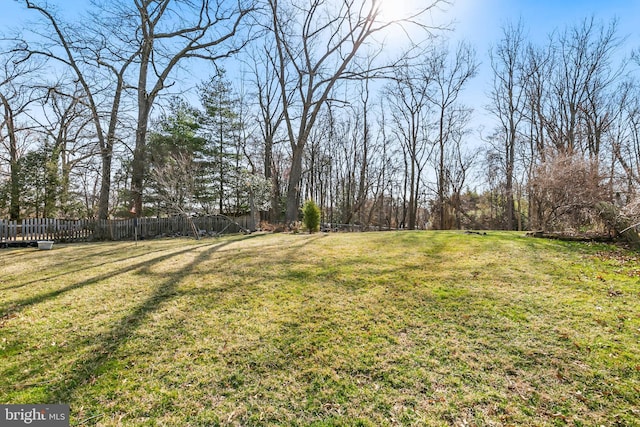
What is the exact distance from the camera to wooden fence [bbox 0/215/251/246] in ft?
32.6

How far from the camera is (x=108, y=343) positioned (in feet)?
9.91

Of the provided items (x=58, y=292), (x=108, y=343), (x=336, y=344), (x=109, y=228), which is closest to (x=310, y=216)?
(x=58, y=292)

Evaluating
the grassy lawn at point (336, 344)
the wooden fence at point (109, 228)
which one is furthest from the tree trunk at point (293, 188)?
the grassy lawn at point (336, 344)

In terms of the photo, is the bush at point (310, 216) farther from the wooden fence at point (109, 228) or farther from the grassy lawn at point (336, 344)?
the grassy lawn at point (336, 344)

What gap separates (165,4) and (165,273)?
47.7 feet

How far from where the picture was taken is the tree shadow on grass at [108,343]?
2.37m

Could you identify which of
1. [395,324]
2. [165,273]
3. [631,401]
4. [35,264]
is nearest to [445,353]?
[395,324]

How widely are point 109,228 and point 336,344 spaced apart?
12.5m

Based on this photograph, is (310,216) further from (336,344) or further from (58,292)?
(336,344)

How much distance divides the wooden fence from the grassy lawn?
6299mm

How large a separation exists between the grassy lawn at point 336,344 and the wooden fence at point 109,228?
6.30 m

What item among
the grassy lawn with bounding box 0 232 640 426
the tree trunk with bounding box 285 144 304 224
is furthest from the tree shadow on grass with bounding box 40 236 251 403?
the tree trunk with bounding box 285 144 304 224

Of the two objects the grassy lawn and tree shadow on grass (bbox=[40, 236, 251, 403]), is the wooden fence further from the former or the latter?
tree shadow on grass (bbox=[40, 236, 251, 403])

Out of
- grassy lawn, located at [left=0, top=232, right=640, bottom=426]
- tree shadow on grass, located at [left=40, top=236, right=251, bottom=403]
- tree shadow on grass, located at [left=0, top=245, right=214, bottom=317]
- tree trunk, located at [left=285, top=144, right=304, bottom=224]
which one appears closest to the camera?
grassy lawn, located at [left=0, top=232, right=640, bottom=426]
